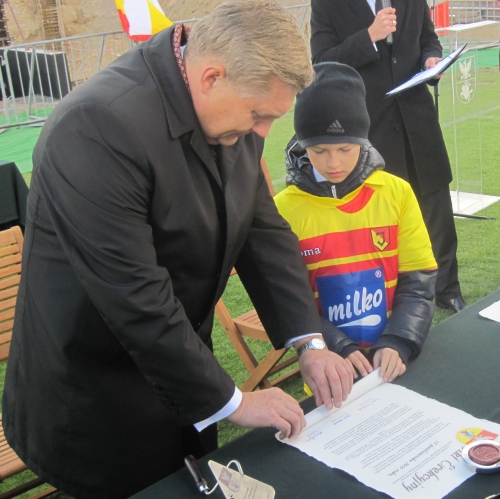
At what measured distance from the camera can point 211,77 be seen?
1314 mm

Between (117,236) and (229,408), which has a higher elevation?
(117,236)

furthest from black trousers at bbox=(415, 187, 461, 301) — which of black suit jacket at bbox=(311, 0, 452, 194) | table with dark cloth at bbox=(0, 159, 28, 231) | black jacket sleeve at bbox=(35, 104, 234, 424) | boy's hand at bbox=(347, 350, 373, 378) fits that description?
black jacket sleeve at bbox=(35, 104, 234, 424)

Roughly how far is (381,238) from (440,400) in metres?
0.62

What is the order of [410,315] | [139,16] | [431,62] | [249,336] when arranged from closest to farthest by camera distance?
1. [410,315]
2. [249,336]
3. [431,62]
4. [139,16]

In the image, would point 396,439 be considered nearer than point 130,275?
No

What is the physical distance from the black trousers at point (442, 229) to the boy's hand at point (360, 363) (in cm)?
212

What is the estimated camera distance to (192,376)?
54.4 inches

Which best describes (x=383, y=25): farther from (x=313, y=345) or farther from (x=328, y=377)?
(x=328, y=377)

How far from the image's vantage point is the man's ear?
1288 mm

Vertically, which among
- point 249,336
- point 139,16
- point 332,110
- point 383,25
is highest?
point 139,16

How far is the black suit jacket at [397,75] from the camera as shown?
3557 millimetres

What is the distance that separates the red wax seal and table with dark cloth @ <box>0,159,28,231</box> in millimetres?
3463

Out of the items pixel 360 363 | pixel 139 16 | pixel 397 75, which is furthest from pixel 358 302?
pixel 139 16

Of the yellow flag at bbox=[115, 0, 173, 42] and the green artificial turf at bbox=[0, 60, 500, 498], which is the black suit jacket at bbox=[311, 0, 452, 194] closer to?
the green artificial turf at bbox=[0, 60, 500, 498]
